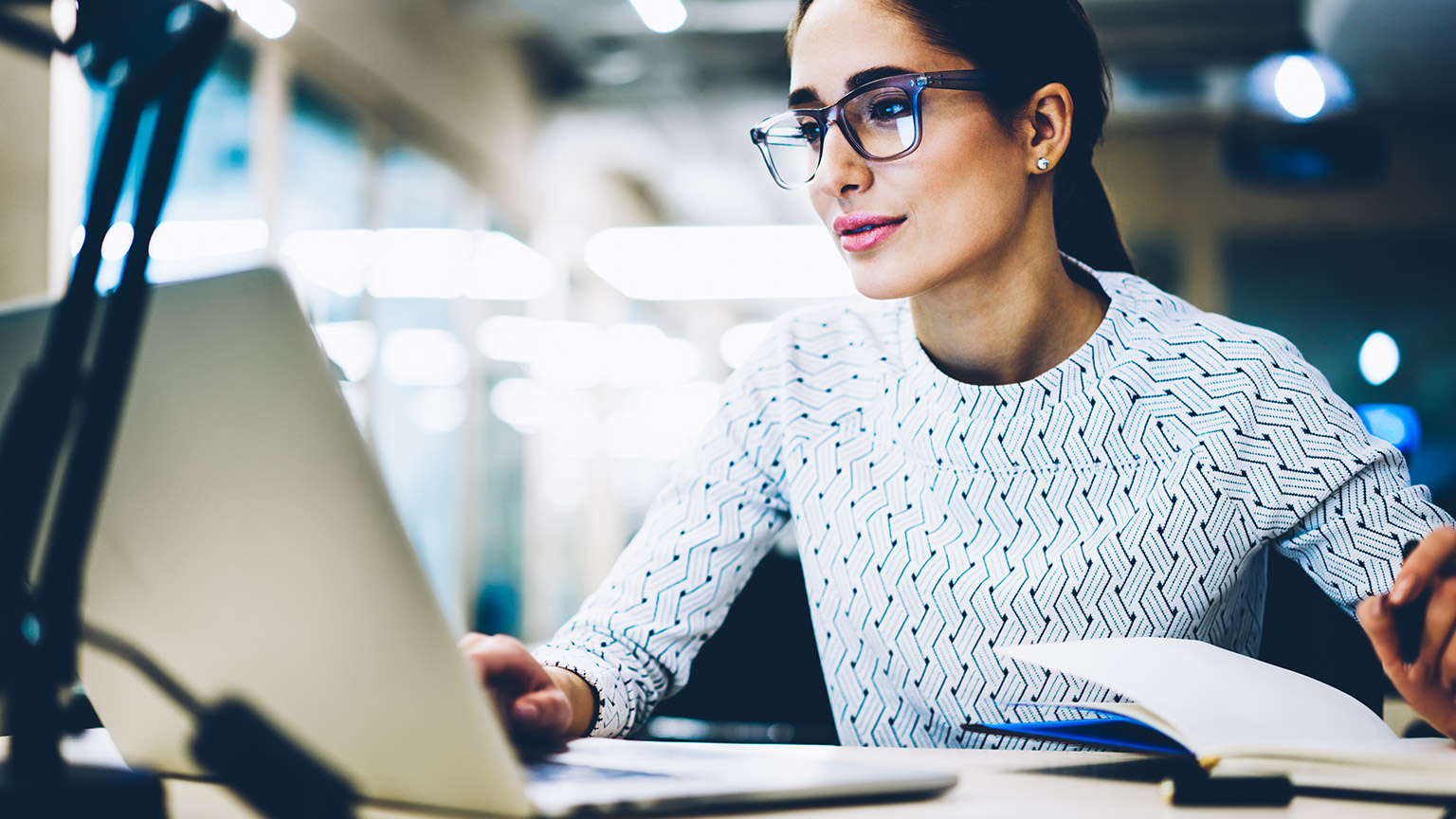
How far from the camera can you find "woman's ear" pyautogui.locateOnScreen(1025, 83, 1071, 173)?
1.15 metres

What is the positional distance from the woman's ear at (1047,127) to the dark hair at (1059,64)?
0.02 metres

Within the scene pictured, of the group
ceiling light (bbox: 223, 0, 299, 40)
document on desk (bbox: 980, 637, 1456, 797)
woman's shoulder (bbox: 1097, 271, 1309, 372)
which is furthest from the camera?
ceiling light (bbox: 223, 0, 299, 40)

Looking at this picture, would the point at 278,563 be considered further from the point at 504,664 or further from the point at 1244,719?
the point at 1244,719

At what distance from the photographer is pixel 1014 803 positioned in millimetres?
583

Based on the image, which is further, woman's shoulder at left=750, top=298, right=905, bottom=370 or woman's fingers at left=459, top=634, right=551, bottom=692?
woman's shoulder at left=750, top=298, right=905, bottom=370

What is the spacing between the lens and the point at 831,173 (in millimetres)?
1093

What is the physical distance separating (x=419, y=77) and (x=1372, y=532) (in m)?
5.15

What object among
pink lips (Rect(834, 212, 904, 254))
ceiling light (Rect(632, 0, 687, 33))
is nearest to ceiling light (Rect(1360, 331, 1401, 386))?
ceiling light (Rect(632, 0, 687, 33))

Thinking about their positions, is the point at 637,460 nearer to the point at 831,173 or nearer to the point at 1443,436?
the point at 1443,436

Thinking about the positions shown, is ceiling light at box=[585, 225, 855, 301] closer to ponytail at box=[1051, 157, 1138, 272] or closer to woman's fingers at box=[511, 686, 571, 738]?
ponytail at box=[1051, 157, 1138, 272]

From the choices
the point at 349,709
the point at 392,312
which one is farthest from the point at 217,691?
the point at 392,312

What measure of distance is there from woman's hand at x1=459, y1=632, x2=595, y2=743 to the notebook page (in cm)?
33

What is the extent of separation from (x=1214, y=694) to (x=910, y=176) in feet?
1.88

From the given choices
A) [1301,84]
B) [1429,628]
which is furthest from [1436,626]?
[1301,84]
